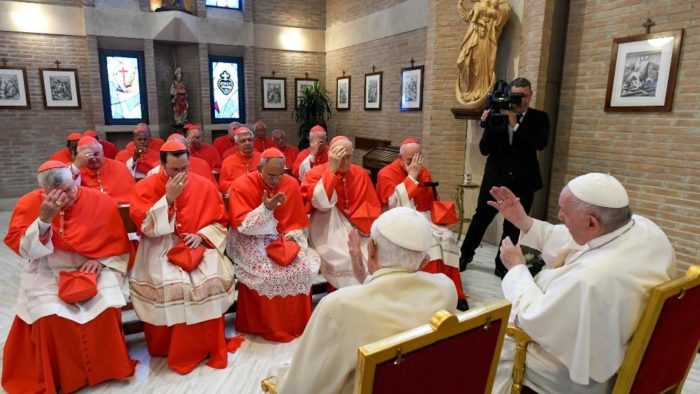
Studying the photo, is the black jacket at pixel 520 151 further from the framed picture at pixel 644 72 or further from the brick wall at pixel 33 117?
the brick wall at pixel 33 117

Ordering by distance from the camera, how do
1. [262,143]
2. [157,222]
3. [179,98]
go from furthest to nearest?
1. [179,98]
2. [262,143]
3. [157,222]

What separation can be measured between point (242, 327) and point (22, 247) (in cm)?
166

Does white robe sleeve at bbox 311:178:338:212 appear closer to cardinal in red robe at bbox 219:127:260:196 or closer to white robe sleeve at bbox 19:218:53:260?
cardinal in red robe at bbox 219:127:260:196

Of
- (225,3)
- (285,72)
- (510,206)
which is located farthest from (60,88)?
(510,206)

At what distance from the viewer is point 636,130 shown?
4.56 m

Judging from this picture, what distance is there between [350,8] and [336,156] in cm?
736

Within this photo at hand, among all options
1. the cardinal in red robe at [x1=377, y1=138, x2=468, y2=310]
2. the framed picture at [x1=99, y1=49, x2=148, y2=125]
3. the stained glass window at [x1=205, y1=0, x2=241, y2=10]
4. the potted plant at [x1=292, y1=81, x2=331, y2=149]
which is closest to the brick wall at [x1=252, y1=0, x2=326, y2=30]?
the stained glass window at [x1=205, y1=0, x2=241, y2=10]

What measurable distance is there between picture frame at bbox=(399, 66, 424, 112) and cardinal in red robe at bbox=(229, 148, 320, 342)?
16.7ft

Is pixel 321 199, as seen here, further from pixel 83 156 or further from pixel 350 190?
pixel 83 156

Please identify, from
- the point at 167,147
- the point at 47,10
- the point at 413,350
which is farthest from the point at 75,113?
the point at 413,350

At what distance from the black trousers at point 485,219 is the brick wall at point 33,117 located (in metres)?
8.18

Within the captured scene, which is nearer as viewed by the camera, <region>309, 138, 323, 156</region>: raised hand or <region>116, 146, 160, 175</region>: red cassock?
<region>309, 138, 323, 156</region>: raised hand

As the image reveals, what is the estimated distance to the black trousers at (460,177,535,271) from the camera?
179 inches

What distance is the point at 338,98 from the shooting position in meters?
10.8
